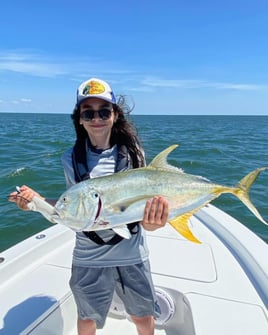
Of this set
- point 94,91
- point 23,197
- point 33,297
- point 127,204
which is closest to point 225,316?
point 127,204

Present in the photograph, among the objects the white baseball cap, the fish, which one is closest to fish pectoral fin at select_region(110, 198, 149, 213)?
the fish

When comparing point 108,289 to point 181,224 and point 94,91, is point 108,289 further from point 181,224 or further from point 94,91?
point 94,91

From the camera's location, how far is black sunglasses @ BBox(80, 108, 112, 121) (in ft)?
6.31

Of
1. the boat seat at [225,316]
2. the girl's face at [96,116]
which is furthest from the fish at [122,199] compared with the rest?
the boat seat at [225,316]

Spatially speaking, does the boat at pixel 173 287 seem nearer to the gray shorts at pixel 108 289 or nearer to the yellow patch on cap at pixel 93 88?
the gray shorts at pixel 108 289

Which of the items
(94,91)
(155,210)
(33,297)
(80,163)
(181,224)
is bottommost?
(33,297)

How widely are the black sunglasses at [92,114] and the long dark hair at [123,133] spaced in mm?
114

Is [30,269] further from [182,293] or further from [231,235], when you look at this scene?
[231,235]

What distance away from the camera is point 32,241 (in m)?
3.16

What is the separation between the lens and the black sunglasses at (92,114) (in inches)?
75.7

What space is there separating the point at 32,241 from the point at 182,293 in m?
1.54

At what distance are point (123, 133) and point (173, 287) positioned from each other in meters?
1.25

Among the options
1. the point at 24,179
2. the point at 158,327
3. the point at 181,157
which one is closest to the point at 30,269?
the point at 158,327

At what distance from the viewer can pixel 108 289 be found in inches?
77.1
